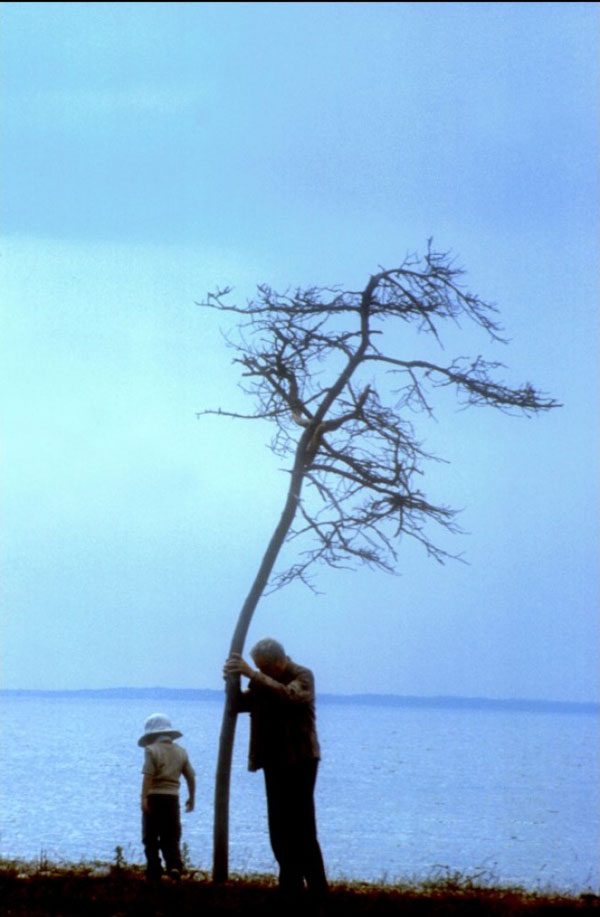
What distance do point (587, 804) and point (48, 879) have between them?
44.9 m

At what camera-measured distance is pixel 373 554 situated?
13.5m

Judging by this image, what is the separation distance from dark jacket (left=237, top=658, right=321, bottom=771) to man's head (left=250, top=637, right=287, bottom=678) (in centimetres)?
6

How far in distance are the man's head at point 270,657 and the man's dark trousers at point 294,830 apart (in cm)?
68

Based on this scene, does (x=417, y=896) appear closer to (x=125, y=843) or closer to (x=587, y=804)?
(x=125, y=843)

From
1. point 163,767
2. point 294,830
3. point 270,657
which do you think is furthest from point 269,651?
point 163,767

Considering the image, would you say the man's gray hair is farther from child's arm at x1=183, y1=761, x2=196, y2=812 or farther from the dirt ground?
child's arm at x1=183, y1=761, x2=196, y2=812

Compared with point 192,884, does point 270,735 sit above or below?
above

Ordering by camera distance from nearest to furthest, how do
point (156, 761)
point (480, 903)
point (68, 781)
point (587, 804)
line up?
point (480, 903), point (156, 761), point (587, 804), point (68, 781)

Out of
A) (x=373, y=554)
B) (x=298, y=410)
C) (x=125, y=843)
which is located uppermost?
(x=298, y=410)

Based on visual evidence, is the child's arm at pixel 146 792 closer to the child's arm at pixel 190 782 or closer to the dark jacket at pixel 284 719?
the child's arm at pixel 190 782

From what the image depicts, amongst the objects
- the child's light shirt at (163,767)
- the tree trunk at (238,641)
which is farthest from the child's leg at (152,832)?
the tree trunk at (238,641)

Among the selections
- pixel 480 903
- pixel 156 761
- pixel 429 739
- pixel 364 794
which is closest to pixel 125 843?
pixel 156 761

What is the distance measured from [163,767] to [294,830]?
2.99 meters

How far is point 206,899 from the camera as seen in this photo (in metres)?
11.1
